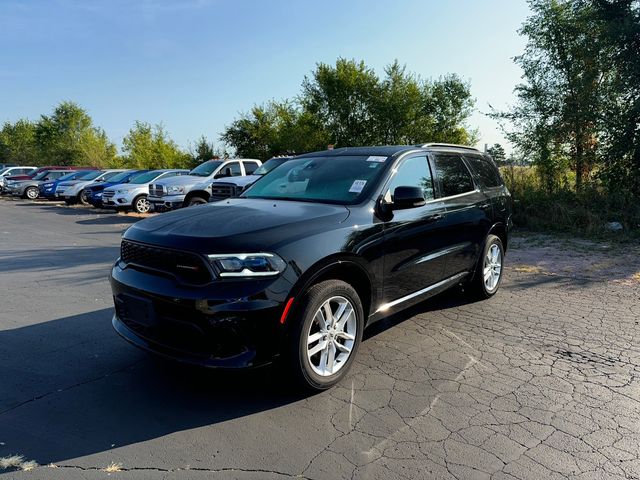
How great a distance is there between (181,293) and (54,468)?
117 cm

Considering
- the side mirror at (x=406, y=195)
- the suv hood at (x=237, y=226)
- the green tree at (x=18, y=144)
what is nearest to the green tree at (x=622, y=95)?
the side mirror at (x=406, y=195)

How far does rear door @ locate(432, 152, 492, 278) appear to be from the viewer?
16.0ft

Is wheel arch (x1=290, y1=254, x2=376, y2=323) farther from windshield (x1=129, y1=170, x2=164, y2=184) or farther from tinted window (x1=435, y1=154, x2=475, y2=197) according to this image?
windshield (x1=129, y1=170, x2=164, y2=184)

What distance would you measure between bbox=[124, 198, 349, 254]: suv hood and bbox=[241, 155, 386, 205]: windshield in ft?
0.84

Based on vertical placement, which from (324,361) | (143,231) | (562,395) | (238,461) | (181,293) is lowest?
(562,395)

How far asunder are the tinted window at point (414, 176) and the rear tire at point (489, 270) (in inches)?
56.8

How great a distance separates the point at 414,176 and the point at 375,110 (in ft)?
83.6

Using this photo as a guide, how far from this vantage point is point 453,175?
17.0ft

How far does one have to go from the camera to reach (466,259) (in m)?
5.23

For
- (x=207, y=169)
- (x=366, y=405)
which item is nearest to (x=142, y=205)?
(x=207, y=169)

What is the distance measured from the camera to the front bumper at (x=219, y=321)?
2939 millimetres

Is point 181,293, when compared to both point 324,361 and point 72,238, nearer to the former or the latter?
point 324,361

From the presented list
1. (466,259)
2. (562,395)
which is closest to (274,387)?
(562,395)

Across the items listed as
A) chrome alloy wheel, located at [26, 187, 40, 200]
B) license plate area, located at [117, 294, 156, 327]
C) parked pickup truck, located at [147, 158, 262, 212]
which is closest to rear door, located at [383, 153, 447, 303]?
license plate area, located at [117, 294, 156, 327]
